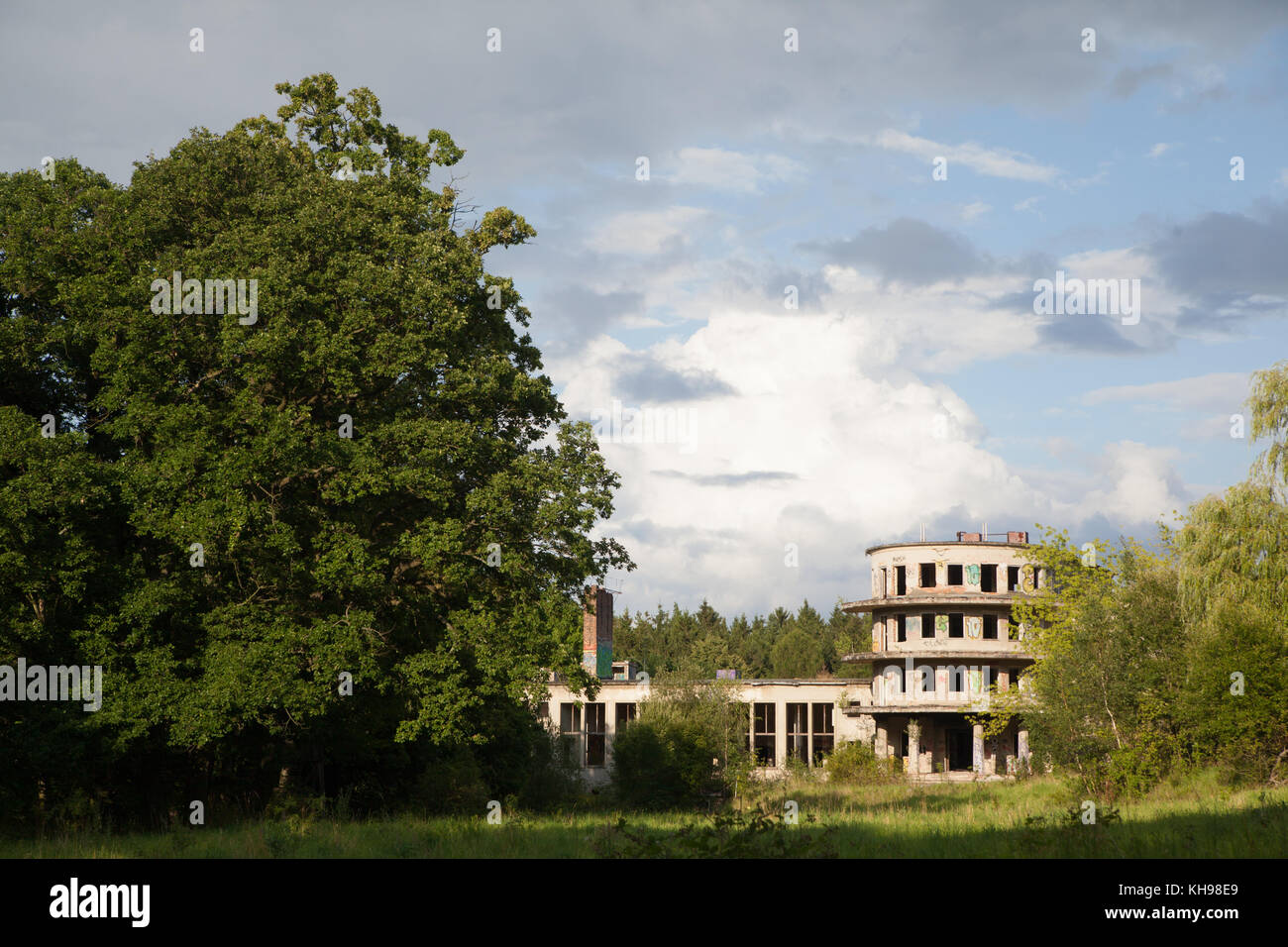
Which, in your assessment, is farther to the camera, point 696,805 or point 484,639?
point 696,805

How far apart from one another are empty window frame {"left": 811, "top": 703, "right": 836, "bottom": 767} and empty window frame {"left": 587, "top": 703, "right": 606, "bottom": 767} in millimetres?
14766

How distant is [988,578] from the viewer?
77.7m

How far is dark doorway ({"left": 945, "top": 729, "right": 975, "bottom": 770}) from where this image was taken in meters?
76.2

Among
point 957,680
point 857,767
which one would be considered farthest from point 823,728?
point 857,767

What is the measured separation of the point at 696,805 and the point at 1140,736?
1768 cm

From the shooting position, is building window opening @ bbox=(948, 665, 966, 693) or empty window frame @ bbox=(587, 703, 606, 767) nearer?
building window opening @ bbox=(948, 665, 966, 693)

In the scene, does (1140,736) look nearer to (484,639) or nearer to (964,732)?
(484,639)

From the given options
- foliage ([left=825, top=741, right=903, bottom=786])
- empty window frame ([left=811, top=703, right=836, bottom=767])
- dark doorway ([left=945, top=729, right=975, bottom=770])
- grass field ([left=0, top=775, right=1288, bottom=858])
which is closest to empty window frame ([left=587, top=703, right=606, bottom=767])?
empty window frame ([left=811, top=703, right=836, bottom=767])

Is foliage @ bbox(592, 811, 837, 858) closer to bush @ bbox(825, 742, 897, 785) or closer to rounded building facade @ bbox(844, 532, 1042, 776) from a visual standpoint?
bush @ bbox(825, 742, 897, 785)

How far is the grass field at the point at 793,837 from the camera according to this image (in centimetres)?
1612

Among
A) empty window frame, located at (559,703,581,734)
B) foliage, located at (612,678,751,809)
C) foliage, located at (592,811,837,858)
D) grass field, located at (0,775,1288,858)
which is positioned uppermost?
foliage, located at (592,811,837,858)

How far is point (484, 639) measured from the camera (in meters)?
29.0
